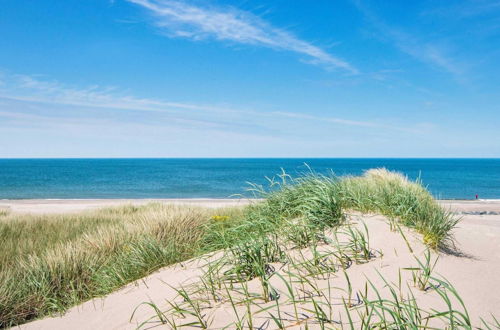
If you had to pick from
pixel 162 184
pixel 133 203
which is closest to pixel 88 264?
pixel 133 203

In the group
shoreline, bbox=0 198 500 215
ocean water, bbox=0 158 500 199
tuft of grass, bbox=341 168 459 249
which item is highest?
tuft of grass, bbox=341 168 459 249

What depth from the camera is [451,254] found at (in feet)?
10.8

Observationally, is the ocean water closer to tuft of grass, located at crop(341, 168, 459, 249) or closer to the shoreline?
tuft of grass, located at crop(341, 168, 459, 249)

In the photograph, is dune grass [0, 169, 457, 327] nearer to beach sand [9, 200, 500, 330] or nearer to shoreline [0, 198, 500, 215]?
beach sand [9, 200, 500, 330]

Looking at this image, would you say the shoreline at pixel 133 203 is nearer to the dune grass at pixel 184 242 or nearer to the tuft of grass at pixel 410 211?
the dune grass at pixel 184 242

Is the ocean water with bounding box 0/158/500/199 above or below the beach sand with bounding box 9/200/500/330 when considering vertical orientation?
below

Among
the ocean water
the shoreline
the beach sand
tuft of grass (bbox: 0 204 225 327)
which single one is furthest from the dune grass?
the shoreline

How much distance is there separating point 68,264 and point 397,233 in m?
4.24

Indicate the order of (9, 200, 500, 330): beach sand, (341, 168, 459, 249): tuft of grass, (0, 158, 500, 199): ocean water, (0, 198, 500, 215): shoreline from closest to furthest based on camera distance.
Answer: (9, 200, 500, 330): beach sand → (341, 168, 459, 249): tuft of grass → (0, 198, 500, 215): shoreline → (0, 158, 500, 199): ocean water

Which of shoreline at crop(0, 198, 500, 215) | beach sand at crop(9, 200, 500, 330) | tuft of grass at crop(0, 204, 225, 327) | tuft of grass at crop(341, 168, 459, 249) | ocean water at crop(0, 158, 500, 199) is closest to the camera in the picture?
beach sand at crop(9, 200, 500, 330)

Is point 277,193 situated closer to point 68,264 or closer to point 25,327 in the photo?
point 68,264

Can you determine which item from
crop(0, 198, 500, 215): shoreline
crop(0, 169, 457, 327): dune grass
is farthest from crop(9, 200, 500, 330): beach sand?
crop(0, 198, 500, 215): shoreline

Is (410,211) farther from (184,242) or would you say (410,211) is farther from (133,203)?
(133,203)

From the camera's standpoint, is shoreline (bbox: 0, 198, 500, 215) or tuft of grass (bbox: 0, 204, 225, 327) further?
shoreline (bbox: 0, 198, 500, 215)
